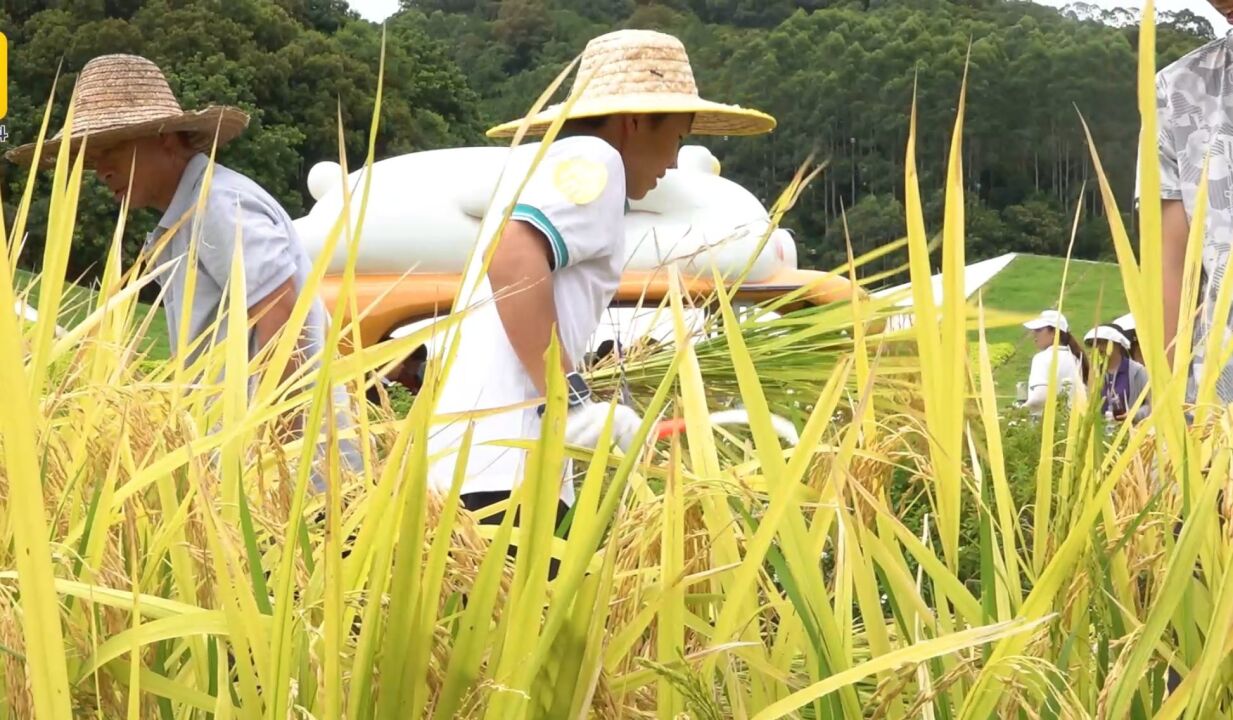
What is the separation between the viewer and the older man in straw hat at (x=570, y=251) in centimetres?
146

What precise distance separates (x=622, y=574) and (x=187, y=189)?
145 cm

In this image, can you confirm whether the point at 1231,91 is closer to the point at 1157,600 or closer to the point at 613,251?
the point at 613,251

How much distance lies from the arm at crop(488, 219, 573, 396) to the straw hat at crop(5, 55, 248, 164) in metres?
0.64

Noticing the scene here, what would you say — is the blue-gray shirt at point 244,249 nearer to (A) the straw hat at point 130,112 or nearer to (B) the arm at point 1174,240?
(A) the straw hat at point 130,112

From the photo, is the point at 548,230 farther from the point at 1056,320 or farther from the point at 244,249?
the point at 1056,320

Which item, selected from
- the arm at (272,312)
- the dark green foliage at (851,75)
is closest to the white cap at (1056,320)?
the arm at (272,312)

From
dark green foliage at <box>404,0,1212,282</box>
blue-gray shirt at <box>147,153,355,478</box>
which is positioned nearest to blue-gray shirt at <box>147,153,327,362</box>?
blue-gray shirt at <box>147,153,355,478</box>

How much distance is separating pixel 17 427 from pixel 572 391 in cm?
97

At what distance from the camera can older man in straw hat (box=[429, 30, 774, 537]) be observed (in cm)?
146

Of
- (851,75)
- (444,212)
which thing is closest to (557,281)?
(444,212)

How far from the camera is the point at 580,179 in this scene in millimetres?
1501

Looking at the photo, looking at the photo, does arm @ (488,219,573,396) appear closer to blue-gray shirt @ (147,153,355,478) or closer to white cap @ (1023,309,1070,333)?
blue-gray shirt @ (147,153,355,478)

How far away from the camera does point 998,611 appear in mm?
616

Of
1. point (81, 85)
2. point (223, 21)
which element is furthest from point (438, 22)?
point (81, 85)
